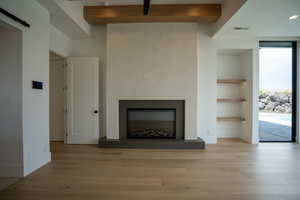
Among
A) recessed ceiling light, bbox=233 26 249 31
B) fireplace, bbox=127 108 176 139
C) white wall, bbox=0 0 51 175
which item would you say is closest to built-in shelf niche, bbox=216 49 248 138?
recessed ceiling light, bbox=233 26 249 31

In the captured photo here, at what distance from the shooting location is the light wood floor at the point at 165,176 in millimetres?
2322

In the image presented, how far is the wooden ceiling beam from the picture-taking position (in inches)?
164

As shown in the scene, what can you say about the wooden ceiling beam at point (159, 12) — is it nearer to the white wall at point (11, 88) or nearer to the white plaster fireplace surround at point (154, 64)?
the white plaster fireplace surround at point (154, 64)

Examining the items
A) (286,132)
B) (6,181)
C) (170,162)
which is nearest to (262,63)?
(286,132)

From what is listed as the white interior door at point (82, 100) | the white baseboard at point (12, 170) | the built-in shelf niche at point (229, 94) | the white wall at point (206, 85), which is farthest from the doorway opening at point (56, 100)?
the built-in shelf niche at point (229, 94)

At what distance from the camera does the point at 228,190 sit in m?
2.43

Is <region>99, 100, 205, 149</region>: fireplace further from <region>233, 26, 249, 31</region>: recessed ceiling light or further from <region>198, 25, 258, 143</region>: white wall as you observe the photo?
<region>233, 26, 249, 31</region>: recessed ceiling light

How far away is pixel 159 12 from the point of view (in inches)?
164

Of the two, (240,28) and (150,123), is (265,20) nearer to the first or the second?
(240,28)

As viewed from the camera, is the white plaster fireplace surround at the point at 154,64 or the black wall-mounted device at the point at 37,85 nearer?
the black wall-mounted device at the point at 37,85

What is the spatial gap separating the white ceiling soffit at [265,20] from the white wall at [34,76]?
355cm

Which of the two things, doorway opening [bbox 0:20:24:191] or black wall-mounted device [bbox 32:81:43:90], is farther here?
black wall-mounted device [bbox 32:81:43:90]

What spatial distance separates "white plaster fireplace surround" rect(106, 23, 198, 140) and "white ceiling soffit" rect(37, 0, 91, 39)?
26.3 inches

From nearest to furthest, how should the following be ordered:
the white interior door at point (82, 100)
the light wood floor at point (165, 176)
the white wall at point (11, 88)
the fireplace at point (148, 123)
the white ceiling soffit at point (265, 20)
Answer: the light wood floor at point (165, 176)
the white wall at point (11, 88)
the white ceiling soffit at point (265, 20)
the fireplace at point (148, 123)
the white interior door at point (82, 100)
